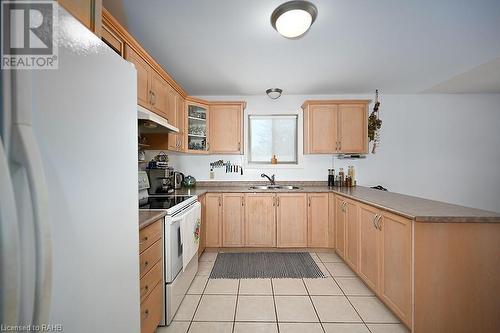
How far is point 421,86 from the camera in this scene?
3340 mm

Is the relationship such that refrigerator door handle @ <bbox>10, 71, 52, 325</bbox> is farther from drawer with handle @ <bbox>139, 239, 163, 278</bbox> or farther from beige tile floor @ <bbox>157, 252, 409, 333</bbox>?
beige tile floor @ <bbox>157, 252, 409, 333</bbox>

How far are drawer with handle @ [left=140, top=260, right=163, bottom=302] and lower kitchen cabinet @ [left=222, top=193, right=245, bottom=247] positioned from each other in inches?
59.4

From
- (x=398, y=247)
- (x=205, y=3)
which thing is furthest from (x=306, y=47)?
(x=398, y=247)

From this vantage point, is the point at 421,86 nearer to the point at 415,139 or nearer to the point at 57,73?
the point at 415,139

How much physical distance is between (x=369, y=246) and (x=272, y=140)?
86.0 inches

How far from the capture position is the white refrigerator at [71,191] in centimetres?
47

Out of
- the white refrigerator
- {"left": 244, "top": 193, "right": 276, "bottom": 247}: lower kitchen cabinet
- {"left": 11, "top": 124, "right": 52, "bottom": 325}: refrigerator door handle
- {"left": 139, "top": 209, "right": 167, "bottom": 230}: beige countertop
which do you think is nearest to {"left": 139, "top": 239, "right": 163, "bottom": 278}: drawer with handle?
{"left": 139, "top": 209, "right": 167, "bottom": 230}: beige countertop

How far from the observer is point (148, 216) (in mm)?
1524

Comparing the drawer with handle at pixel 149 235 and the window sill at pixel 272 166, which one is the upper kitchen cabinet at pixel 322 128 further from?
the drawer with handle at pixel 149 235

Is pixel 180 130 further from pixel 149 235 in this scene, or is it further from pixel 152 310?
pixel 152 310

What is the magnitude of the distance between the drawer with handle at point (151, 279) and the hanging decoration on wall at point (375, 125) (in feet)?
11.2

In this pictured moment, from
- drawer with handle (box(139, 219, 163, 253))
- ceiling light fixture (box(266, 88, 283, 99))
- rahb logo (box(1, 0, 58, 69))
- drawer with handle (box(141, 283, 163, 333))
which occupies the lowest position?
drawer with handle (box(141, 283, 163, 333))

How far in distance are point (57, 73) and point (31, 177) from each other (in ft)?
0.98

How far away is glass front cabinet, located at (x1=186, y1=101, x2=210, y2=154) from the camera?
3.31 metres
